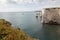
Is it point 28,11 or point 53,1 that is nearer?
point 28,11

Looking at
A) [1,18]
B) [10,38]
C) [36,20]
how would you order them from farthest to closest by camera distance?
[36,20]
[1,18]
[10,38]

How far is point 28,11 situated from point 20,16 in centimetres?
18

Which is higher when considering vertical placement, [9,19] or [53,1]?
[53,1]

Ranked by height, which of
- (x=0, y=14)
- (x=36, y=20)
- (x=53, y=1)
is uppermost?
(x=53, y=1)

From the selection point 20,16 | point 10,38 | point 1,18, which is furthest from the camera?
point 20,16

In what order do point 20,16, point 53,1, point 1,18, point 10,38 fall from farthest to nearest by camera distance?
point 53,1 < point 20,16 < point 1,18 < point 10,38

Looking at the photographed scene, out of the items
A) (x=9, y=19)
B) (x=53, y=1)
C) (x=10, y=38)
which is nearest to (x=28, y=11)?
(x=9, y=19)

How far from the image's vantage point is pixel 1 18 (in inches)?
108

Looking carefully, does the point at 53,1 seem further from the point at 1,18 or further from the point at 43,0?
the point at 1,18


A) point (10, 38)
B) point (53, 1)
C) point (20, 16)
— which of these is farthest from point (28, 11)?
point (10, 38)

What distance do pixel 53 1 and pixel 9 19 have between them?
3.19ft

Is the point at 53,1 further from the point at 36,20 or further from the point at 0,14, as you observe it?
the point at 0,14

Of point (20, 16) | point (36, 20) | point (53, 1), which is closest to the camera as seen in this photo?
point (20, 16)

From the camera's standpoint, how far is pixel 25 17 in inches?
121
